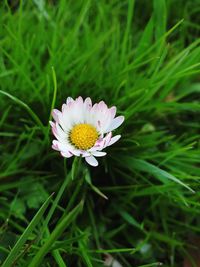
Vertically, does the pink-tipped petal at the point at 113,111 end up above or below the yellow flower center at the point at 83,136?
above

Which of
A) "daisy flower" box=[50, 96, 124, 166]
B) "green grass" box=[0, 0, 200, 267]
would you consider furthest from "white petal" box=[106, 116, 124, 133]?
"green grass" box=[0, 0, 200, 267]

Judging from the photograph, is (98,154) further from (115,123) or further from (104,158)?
(104,158)

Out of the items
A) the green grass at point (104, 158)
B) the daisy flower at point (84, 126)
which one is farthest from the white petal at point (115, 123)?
the green grass at point (104, 158)

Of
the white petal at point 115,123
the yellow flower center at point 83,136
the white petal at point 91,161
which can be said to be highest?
the white petal at point 115,123

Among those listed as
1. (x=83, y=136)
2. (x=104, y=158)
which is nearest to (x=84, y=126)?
(x=83, y=136)

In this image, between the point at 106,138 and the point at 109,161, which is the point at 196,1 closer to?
the point at 109,161

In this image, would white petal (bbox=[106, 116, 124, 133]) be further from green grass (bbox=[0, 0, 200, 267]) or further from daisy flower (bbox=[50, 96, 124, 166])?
green grass (bbox=[0, 0, 200, 267])

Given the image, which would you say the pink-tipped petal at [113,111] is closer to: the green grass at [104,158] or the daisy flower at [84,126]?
the daisy flower at [84,126]
